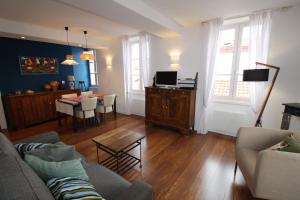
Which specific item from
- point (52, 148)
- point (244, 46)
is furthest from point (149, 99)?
point (52, 148)

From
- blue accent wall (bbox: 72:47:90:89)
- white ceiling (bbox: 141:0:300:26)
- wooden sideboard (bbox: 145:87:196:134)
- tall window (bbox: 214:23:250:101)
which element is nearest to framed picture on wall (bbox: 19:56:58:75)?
blue accent wall (bbox: 72:47:90:89)

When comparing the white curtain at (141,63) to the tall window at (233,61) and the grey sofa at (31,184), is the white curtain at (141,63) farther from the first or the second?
the grey sofa at (31,184)

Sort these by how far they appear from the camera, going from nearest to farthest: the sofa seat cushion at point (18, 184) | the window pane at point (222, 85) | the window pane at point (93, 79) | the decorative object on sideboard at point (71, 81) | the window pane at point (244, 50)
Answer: the sofa seat cushion at point (18, 184) → the window pane at point (244, 50) → the window pane at point (222, 85) → the decorative object on sideboard at point (71, 81) → the window pane at point (93, 79)

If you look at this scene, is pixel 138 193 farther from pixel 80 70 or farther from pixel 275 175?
pixel 80 70

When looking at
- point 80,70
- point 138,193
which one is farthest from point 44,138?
point 80,70

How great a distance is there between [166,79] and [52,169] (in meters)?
3.21

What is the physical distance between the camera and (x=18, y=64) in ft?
13.7

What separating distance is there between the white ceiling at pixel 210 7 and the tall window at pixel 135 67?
189cm

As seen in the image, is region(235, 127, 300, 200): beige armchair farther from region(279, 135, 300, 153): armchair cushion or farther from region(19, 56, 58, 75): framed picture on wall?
region(19, 56, 58, 75): framed picture on wall

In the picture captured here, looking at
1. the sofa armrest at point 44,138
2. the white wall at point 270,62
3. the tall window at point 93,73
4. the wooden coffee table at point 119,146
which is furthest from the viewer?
the tall window at point 93,73

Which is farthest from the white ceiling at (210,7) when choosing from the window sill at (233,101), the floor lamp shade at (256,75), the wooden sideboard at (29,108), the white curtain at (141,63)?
the wooden sideboard at (29,108)

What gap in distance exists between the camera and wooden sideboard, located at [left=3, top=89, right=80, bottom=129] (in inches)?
150

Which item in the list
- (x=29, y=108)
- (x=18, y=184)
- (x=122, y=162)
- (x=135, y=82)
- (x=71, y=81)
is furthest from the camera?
(x=71, y=81)

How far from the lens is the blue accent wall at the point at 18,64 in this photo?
3957 millimetres
